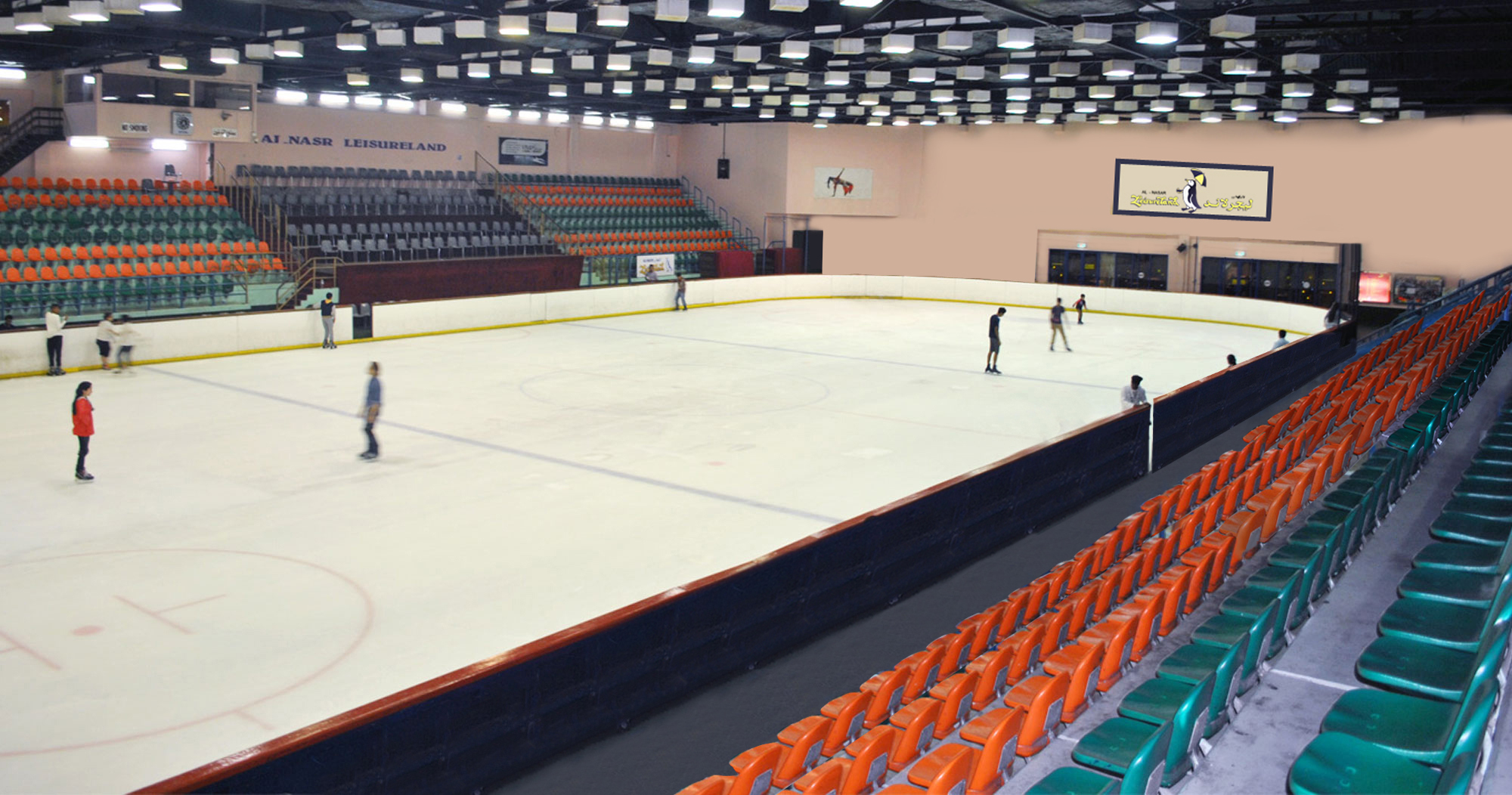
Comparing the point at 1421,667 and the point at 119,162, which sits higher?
the point at 119,162

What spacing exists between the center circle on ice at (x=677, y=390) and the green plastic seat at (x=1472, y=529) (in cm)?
1185

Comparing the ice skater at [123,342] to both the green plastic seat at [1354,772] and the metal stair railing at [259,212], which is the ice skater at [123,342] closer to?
the metal stair railing at [259,212]

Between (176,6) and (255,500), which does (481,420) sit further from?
(176,6)

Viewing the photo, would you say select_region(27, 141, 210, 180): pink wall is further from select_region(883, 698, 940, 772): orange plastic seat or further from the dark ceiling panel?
select_region(883, 698, 940, 772): orange plastic seat

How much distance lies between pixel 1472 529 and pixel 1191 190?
102 ft

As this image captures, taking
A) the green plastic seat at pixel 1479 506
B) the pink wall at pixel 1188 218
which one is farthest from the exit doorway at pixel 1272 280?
the green plastic seat at pixel 1479 506

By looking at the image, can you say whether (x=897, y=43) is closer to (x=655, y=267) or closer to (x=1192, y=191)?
(x=655, y=267)

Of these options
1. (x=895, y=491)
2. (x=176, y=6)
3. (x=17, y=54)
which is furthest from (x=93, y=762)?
(x=17, y=54)

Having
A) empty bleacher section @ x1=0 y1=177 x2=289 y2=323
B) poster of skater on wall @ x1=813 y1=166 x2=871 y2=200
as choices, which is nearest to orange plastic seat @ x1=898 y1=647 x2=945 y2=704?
empty bleacher section @ x1=0 y1=177 x2=289 y2=323

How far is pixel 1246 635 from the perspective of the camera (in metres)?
5.98

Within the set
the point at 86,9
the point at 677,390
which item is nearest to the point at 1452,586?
the point at 677,390

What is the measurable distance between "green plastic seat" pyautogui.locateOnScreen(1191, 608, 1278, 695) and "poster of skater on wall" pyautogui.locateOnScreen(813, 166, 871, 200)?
35.2 meters

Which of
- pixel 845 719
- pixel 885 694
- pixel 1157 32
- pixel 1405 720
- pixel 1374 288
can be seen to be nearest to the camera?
pixel 1405 720

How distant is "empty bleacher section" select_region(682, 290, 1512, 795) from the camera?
5324 millimetres
